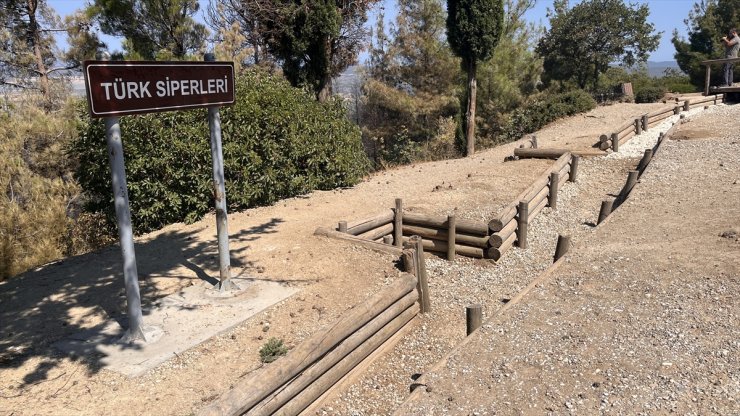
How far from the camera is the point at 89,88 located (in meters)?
4.35

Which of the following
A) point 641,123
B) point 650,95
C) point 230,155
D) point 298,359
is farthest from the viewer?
point 650,95

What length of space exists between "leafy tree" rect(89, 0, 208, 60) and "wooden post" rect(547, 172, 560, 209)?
1270 centimetres

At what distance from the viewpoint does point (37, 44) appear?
17.6 metres

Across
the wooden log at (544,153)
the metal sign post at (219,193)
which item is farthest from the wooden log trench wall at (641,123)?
the metal sign post at (219,193)

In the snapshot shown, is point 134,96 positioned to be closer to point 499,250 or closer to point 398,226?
point 398,226

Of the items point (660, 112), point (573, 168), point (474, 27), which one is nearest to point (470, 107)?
point (474, 27)

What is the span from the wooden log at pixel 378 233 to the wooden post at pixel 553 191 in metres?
4.43

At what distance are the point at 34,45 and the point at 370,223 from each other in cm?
1526

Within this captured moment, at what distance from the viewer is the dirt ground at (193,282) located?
4.43 m

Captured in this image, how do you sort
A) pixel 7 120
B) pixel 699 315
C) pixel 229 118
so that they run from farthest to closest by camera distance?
pixel 7 120 → pixel 229 118 → pixel 699 315

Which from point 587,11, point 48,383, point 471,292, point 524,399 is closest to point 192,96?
point 48,383

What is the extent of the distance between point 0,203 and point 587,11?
3407 centimetres

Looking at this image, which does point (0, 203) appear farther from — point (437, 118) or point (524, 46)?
point (524, 46)

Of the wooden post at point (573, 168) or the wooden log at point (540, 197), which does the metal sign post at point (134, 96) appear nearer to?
the wooden log at point (540, 197)
